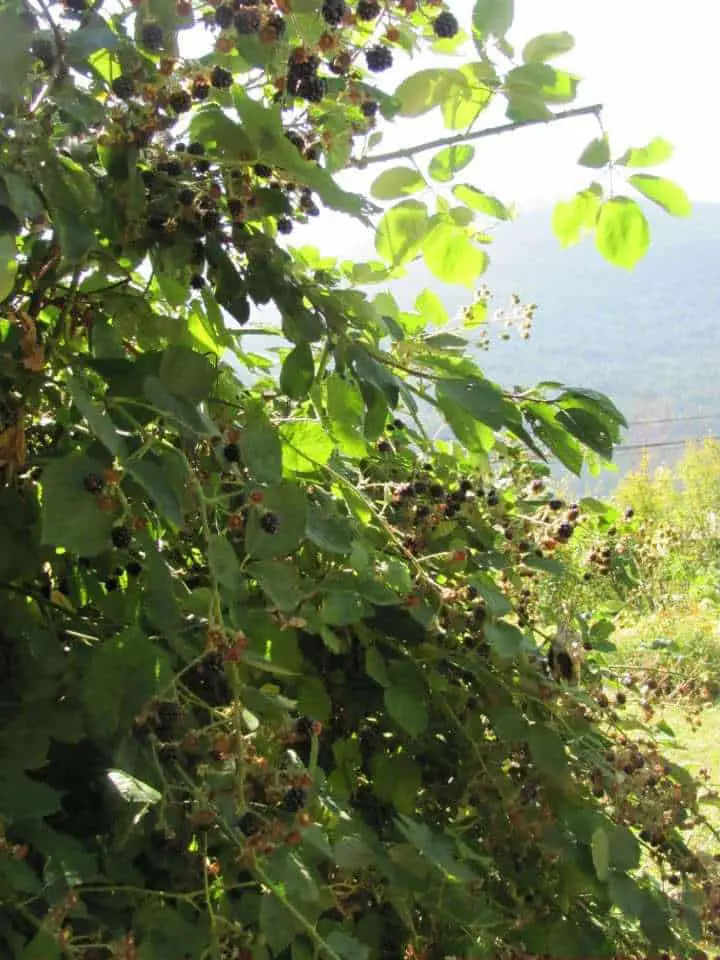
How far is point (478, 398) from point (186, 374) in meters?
0.23

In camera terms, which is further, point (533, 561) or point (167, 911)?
point (533, 561)

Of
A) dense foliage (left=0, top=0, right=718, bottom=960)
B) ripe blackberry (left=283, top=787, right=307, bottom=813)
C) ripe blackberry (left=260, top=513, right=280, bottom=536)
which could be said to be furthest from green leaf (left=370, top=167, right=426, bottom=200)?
ripe blackberry (left=283, top=787, right=307, bottom=813)

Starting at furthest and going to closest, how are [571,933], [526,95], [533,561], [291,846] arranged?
[533,561]
[571,933]
[526,95]
[291,846]

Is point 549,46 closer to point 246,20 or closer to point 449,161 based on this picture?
point 449,161

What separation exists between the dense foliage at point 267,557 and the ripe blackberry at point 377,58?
11 mm

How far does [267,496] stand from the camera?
0.65 meters

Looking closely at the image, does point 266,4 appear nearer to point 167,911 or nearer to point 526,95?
point 526,95

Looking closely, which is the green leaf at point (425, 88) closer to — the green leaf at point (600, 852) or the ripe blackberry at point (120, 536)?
the ripe blackberry at point (120, 536)

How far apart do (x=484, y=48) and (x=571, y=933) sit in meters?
0.74

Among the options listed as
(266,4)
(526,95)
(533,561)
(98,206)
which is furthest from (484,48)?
(533,561)

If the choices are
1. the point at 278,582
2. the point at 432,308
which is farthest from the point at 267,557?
the point at 432,308

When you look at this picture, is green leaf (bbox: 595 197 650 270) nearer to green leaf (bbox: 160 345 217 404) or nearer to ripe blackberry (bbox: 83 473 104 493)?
green leaf (bbox: 160 345 217 404)

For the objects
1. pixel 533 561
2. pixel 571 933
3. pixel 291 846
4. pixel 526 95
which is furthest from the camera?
pixel 533 561

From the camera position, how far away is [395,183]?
0.83 meters
